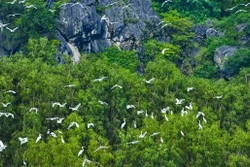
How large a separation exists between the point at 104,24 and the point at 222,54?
878cm

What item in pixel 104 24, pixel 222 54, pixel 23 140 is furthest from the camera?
pixel 104 24

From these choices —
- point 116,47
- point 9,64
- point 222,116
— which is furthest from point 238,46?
point 9,64

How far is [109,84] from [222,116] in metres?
6.67

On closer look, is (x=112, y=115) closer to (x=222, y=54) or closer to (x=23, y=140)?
(x=23, y=140)

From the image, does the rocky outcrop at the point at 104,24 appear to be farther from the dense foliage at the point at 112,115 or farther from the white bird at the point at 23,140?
the white bird at the point at 23,140

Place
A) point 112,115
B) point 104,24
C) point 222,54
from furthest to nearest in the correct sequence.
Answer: point 104,24 → point 222,54 → point 112,115

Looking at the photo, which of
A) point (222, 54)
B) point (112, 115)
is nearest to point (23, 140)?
point (112, 115)

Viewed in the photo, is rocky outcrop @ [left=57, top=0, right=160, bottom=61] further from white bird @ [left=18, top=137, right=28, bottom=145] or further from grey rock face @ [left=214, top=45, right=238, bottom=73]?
white bird @ [left=18, top=137, right=28, bottom=145]

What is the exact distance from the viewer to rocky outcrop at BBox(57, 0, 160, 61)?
50.2m

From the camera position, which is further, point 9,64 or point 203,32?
point 203,32

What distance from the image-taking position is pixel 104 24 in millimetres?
52125

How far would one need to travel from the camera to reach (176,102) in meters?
40.7

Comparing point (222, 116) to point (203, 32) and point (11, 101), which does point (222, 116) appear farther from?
point (203, 32)

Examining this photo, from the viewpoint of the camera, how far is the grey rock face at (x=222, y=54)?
5041 cm
